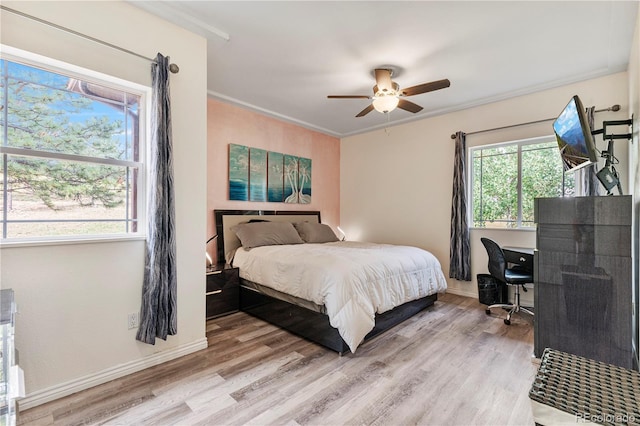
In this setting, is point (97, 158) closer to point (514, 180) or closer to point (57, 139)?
point (57, 139)

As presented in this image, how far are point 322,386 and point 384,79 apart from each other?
9.19ft

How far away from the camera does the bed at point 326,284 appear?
8.14ft

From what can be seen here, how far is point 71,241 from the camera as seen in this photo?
1922 millimetres

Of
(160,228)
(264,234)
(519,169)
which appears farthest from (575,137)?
(264,234)

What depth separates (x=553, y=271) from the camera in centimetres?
236

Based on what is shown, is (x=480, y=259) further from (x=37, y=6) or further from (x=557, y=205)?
(x=37, y=6)

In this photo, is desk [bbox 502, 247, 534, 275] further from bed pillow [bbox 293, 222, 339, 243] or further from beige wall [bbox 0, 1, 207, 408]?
beige wall [bbox 0, 1, 207, 408]

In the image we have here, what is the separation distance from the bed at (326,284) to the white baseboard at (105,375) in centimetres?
83

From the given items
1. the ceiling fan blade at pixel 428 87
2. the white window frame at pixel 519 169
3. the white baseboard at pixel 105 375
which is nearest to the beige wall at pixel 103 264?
the white baseboard at pixel 105 375

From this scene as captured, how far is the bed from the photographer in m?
2.48

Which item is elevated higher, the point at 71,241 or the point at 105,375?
the point at 71,241

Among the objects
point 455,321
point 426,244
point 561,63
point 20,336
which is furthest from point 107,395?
point 561,63

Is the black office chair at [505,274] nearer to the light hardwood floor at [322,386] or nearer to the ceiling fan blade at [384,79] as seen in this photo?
the light hardwood floor at [322,386]

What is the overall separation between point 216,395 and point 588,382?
1.91 metres
